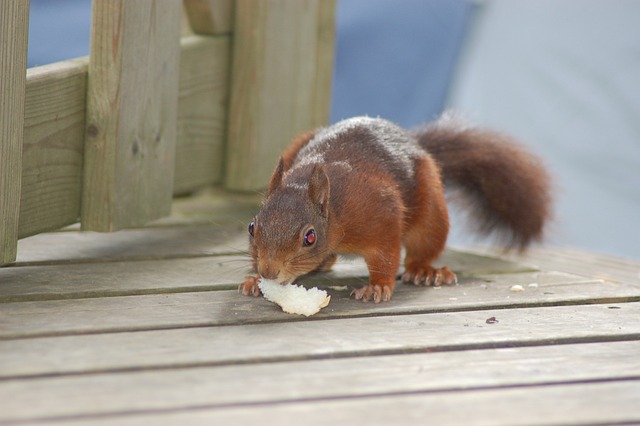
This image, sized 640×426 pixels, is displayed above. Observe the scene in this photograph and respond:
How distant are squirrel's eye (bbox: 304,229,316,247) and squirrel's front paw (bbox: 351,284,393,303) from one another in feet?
0.60

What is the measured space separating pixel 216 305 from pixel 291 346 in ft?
1.23

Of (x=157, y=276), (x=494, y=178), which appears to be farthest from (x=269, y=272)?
(x=494, y=178)

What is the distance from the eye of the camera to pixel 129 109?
2768 mm

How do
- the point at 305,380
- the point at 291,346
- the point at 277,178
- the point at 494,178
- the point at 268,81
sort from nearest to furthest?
the point at 305,380, the point at 291,346, the point at 277,178, the point at 494,178, the point at 268,81

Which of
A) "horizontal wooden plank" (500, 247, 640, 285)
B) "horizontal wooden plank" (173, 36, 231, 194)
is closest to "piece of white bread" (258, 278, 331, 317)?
"horizontal wooden plank" (173, 36, 231, 194)

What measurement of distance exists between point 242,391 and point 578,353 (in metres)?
0.74

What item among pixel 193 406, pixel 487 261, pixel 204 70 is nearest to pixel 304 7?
pixel 204 70

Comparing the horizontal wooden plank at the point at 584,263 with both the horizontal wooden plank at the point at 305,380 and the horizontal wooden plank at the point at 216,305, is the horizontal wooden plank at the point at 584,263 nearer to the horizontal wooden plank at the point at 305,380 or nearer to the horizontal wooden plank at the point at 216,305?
the horizontal wooden plank at the point at 216,305

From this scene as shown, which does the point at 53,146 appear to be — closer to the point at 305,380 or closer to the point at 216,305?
the point at 216,305

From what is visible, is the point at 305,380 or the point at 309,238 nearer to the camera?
the point at 305,380

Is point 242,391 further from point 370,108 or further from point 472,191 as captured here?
point 370,108

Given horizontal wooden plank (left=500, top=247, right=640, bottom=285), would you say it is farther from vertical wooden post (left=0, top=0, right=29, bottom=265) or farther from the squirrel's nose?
vertical wooden post (left=0, top=0, right=29, bottom=265)

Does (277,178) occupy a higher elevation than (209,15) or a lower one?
lower

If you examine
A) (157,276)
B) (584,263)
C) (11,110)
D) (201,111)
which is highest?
(11,110)
